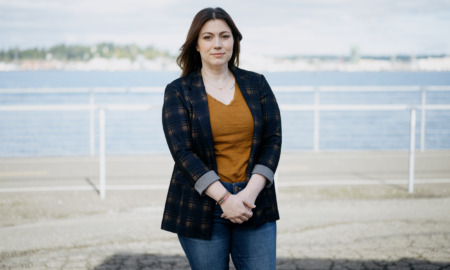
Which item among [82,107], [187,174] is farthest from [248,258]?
[82,107]

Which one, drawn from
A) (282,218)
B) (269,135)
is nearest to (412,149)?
(282,218)

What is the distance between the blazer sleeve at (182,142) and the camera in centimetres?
233

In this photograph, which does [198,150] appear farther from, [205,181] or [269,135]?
[269,135]

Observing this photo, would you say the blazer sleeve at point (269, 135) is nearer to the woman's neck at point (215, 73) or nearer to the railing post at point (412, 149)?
the woman's neck at point (215, 73)

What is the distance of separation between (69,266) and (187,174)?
2.45 m

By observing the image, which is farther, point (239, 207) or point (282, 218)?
point (282, 218)

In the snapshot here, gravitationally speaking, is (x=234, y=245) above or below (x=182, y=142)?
below

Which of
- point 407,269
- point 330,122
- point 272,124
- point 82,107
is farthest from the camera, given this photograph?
point 330,122

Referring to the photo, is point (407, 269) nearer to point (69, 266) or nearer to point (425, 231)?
point (425, 231)

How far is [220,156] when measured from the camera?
7.97 ft

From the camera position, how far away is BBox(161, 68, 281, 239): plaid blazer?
2381 mm

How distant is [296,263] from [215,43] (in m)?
2.52

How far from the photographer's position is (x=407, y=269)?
4.28 m

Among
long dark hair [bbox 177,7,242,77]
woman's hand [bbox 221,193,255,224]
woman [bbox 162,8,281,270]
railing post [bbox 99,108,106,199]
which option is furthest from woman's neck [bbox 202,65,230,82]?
railing post [bbox 99,108,106,199]
